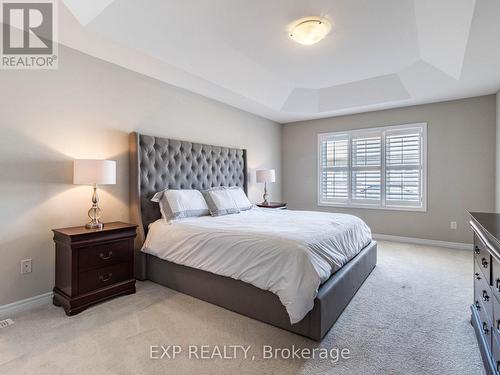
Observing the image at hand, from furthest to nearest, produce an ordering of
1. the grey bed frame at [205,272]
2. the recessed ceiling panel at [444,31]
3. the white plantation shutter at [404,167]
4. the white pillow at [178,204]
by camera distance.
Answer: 1. the white plantation shutter at [404,167]
2. the white pillow at [178,204]
3. the recessed ceiling panel at [444,31]
4. the grey bed frame at [205,272]

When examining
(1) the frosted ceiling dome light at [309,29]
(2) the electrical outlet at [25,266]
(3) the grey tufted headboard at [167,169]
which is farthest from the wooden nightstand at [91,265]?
(1) the frosted ceiling dome light at [309,29]

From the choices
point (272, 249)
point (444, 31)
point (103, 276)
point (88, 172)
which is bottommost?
point (103, 276)

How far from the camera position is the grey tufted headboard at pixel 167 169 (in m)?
3.15

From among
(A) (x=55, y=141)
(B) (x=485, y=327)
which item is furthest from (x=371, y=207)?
(A) (x=55, y=141)

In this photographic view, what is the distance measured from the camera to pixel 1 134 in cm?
230

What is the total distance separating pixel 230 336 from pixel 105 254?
56.5 inches

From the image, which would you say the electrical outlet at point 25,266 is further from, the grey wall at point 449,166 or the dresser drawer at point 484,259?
the grey wall at point 449,166

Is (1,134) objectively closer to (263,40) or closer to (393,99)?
(263,40)

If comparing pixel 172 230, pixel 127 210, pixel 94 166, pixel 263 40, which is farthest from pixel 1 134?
pixel 263 40

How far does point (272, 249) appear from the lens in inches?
82.4

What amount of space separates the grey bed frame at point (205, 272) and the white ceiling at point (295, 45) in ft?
3.15

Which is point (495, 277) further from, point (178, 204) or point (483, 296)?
point (178, 204)

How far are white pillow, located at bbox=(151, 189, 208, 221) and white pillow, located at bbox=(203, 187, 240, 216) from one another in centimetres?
13

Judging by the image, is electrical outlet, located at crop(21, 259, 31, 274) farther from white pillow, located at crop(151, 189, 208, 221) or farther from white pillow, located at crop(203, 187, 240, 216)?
white pillow, located at crop(203, 187, 240, 216)
